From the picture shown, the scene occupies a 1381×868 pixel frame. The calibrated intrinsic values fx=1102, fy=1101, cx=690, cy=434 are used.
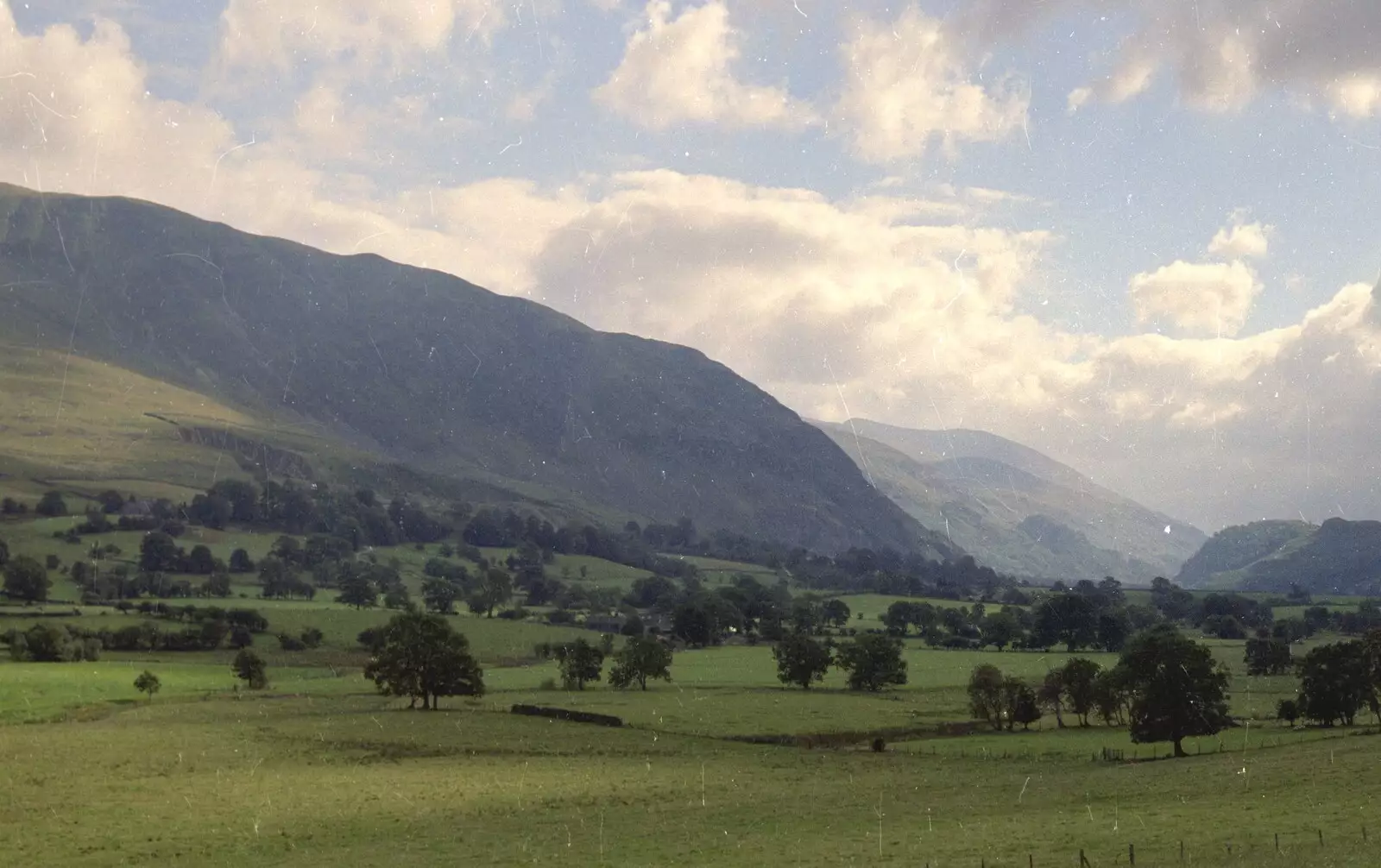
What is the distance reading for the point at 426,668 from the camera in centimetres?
10675

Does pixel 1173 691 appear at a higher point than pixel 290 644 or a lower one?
higher

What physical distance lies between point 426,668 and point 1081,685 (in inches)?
2420

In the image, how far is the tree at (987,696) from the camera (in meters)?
99.1

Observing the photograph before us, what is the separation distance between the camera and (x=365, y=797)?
59656mm

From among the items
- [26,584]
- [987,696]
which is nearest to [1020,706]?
[987,696]

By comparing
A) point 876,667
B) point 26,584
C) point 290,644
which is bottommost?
point 290,644

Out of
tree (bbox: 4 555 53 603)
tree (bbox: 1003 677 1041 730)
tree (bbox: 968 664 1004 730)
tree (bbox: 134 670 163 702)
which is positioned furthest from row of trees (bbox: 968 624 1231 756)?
tree (bbox: 4 555 53 603)

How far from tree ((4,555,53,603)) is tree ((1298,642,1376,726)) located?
578 feet

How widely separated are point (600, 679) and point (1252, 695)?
71603 millimetres

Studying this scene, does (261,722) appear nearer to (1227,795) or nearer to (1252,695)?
(1227,795)

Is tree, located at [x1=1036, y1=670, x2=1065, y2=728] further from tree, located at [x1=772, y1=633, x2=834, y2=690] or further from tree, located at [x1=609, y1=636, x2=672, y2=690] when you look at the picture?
tree, located at [x1=609, y1=636, x2=672, y2=690]

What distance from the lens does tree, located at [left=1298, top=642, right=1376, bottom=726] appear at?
85250mm

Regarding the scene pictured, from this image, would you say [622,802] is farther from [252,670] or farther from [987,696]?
[252,670]

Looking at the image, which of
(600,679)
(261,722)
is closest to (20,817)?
(261,722)
